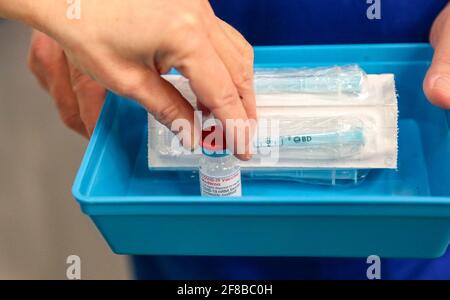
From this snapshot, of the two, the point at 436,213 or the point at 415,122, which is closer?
the point at 436,213

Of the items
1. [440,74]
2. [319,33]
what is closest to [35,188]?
[319,33]

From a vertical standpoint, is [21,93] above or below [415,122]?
below

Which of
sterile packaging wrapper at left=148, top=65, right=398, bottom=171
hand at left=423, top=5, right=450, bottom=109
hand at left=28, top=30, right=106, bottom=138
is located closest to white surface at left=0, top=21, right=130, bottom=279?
hand at left=28, top=30, right=106, bottom=138

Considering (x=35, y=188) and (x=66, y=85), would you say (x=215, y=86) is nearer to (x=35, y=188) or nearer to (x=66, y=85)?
(x=66, y=85)

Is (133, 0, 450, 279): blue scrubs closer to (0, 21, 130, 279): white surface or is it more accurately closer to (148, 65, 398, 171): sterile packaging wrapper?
(148, 65, 398, 171): sterile packaging wrapper

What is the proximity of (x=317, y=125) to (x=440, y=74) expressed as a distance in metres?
0.10

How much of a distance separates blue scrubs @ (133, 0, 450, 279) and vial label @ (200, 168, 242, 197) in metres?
0.12

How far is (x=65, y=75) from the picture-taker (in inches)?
22.5

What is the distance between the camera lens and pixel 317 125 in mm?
483

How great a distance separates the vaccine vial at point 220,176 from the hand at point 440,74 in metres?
0.16

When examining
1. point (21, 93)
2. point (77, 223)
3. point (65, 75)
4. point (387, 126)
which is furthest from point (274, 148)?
point (21, 93)
